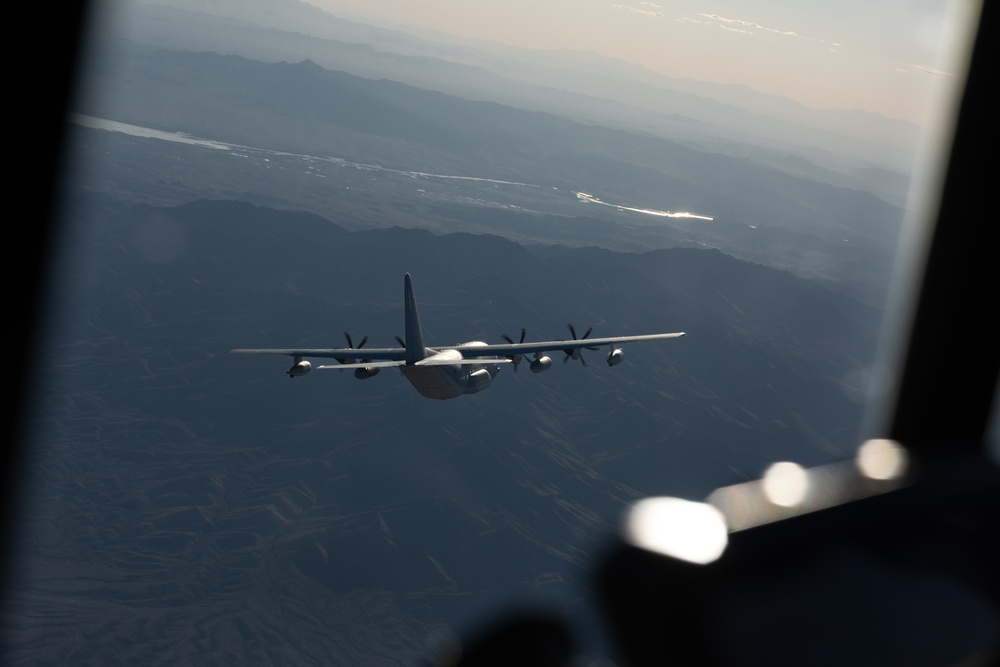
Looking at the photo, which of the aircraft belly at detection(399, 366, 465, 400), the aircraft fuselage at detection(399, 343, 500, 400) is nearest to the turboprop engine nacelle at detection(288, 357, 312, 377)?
the aircraft fuselage at detection(399, 343, 500, 400)

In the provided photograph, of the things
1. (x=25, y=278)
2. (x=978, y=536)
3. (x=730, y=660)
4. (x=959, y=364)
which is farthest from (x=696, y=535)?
(x=959, y=364)

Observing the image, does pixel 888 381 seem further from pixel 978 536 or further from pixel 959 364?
pixel 978 536

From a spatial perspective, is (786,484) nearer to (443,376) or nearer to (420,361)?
(443,376)

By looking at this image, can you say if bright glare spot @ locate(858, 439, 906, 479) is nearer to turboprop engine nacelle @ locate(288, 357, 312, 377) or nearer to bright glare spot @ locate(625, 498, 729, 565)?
bright glare spot @ locate(625, 498, 729, 565)

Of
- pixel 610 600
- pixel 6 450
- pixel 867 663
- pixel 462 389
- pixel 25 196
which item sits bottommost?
pixel 462 389

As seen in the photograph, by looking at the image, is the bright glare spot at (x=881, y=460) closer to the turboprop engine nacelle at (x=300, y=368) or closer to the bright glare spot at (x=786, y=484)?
the bright glare spot at (x=786, y=484)

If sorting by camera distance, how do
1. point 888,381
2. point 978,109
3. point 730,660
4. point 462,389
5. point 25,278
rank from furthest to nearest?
point 462,389 < point 888,381 < point 978,109 < point 25,278 < point 730,660

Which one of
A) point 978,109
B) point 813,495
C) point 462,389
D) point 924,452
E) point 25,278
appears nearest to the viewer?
point 813,495
